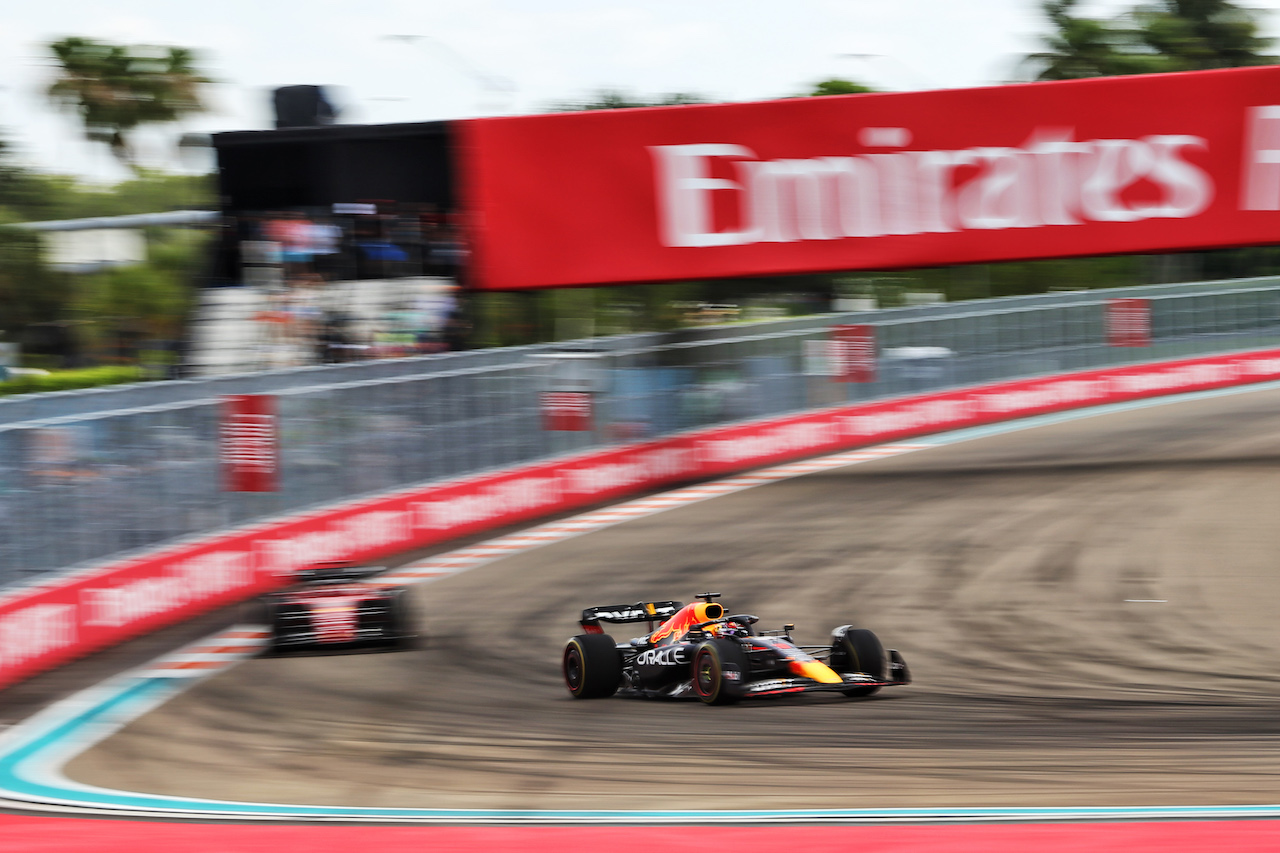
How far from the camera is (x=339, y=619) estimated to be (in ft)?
31.9

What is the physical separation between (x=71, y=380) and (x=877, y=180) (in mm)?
13702

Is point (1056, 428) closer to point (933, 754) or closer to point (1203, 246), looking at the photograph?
point (1203, 246)

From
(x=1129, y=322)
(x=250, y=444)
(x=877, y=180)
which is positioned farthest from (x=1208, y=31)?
(x=250, y=444)

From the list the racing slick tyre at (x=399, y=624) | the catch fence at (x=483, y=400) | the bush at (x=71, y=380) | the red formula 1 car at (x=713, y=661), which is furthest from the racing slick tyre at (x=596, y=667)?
the bush at (x=71, y=380)

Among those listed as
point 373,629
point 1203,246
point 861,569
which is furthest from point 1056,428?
point 373,629

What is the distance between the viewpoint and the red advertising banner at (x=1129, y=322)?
20375 millimetres

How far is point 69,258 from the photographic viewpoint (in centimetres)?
3725

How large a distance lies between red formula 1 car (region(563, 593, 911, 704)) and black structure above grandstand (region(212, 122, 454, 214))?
8.89 m

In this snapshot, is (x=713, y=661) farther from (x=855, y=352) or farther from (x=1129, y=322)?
(x=1129, y=322)

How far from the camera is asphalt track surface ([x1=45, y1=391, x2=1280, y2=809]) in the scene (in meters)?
6.05

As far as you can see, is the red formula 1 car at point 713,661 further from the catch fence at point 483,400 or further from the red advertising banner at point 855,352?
the red advertising banner at point 855,352

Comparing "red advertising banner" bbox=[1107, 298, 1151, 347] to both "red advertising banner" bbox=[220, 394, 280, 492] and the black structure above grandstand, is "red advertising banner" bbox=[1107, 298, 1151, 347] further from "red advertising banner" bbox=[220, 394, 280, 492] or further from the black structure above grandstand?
"red advertising banner" bbox=[220, 394, 280, 492]

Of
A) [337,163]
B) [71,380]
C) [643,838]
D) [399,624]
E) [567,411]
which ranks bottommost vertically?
[399,624]

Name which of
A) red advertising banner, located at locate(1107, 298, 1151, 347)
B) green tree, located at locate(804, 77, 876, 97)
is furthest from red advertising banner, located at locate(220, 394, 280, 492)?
green tree, located at locate(804, 77, 876, 97)
